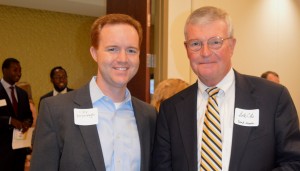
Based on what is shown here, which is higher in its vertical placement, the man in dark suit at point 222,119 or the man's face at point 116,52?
the man's face at point 116,52

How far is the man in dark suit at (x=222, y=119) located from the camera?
4.90 feet

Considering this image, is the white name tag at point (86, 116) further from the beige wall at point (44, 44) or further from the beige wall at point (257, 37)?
the beige wall at point (44, 44)

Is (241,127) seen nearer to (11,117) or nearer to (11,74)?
(11,117)

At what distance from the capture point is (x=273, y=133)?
151 centimetres

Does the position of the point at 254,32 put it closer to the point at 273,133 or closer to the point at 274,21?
the point at 274,21

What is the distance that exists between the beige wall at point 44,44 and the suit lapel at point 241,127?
650cm

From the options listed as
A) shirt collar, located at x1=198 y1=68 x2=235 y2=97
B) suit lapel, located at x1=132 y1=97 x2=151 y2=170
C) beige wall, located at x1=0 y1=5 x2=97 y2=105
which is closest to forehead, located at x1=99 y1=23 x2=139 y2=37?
suit lapel, located at x1=132 y1=97 x2=151 y2=170

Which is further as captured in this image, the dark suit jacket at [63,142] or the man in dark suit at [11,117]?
the man in dark suit at [11,117]

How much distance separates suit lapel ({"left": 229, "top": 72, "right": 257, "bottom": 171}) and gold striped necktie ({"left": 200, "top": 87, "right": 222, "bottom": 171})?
0.07 m

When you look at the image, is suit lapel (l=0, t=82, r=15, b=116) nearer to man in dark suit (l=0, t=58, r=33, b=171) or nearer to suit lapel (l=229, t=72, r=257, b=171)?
man in dark suit (l=0, t=58, r=33, b=171)

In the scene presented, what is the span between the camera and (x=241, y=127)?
1.53m

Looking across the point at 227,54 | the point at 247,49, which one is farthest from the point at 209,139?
the point at 247,49

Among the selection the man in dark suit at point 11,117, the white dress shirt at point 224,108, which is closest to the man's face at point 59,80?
the man in dark suit at point 11,117

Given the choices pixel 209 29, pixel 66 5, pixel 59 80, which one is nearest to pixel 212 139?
pixel 209 29
